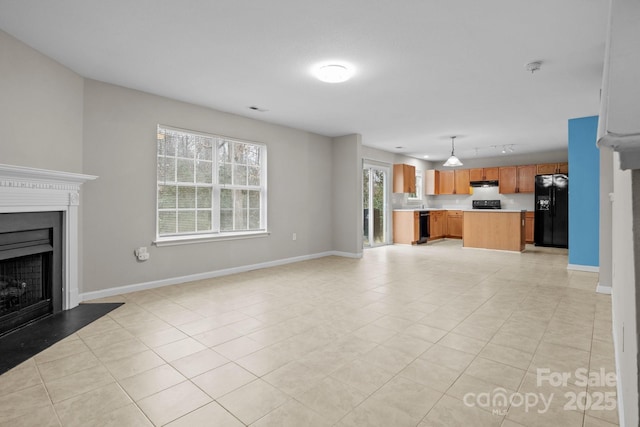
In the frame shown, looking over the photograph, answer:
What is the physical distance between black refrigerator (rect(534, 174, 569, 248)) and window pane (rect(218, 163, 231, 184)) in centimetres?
748

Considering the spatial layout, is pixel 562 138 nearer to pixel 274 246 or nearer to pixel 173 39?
pixel 274 246

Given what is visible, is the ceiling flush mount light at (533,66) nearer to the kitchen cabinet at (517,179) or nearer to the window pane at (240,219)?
the window pane at (240,219)

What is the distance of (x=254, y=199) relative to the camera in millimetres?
5605

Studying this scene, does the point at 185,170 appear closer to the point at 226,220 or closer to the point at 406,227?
the point at 226,220

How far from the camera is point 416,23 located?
264 cm

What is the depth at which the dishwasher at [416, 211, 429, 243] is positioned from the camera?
29.7 ft

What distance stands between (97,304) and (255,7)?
11.3 feet

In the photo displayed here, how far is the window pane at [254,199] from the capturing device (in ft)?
18.2

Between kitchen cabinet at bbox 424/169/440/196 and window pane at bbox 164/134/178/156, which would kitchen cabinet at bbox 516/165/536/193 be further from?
window pane at bbox 164/134/178/156

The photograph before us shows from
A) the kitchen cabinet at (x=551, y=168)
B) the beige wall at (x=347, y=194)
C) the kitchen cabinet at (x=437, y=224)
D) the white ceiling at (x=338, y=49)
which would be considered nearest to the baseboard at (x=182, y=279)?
the beige wall at (x=347, y=194)

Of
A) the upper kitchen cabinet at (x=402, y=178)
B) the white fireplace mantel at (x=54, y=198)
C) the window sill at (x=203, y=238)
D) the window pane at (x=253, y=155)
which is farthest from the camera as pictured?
the upper kitchen cabinet at (x=402, y=178)

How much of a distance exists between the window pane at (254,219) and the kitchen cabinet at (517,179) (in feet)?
24.1

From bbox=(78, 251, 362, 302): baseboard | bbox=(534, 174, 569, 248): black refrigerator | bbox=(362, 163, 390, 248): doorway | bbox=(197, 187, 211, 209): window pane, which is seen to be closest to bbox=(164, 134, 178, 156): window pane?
bbox=(197, 187, 211, 209): window pane

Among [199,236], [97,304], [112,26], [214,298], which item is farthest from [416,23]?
[97,304]
